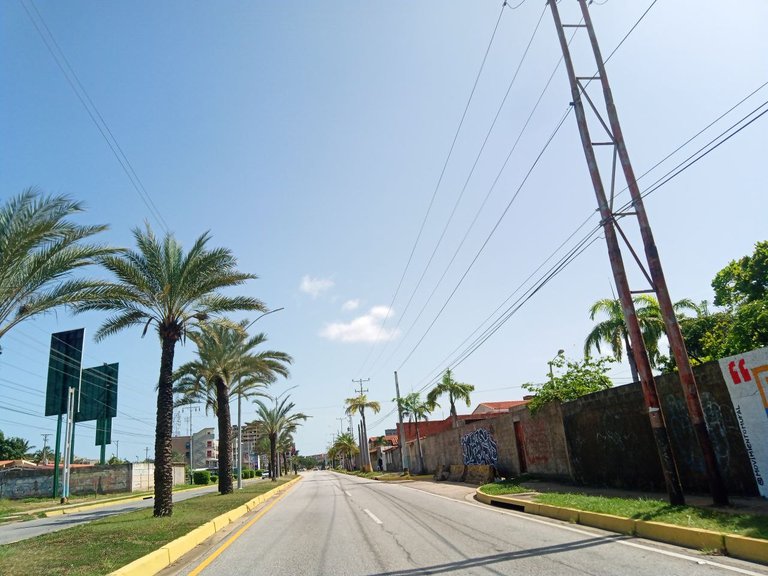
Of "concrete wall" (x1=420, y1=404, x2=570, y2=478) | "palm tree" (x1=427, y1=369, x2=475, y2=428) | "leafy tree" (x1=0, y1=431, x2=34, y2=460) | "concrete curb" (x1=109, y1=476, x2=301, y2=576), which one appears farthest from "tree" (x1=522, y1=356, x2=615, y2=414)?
"leafy tree" (x1=0, y1=431, x2=34, y2=460)

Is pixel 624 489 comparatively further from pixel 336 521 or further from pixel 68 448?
pixel 68 448

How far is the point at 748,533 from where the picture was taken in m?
7.28

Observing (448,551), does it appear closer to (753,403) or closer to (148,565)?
(148,565)

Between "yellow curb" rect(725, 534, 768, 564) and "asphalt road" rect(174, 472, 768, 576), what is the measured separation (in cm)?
30

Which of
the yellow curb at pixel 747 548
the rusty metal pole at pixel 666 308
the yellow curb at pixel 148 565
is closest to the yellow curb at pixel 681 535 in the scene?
the yellow curb at pixel 747 548

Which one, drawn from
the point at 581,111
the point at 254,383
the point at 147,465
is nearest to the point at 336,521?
the point at 581,111

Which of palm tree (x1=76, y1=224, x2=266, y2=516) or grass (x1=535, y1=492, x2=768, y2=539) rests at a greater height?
palm tree (x1=76, y1=224, x2=266, y2=516)

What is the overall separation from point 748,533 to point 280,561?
6.92m

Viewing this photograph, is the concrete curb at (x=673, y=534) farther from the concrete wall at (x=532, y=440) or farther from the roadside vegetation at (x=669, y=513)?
the concrete wall at (x=532, y=440)

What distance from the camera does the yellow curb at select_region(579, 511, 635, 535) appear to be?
9242 millimetres

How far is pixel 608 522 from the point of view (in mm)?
9828

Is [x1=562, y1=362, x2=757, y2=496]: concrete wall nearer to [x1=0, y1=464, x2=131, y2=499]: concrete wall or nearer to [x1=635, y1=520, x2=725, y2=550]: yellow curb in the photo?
[x1=635, y1=520, x2=725, y2=550]: yellow curb

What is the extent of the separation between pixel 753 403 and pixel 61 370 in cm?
4925

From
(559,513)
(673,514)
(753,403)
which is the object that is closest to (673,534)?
(673,514)
